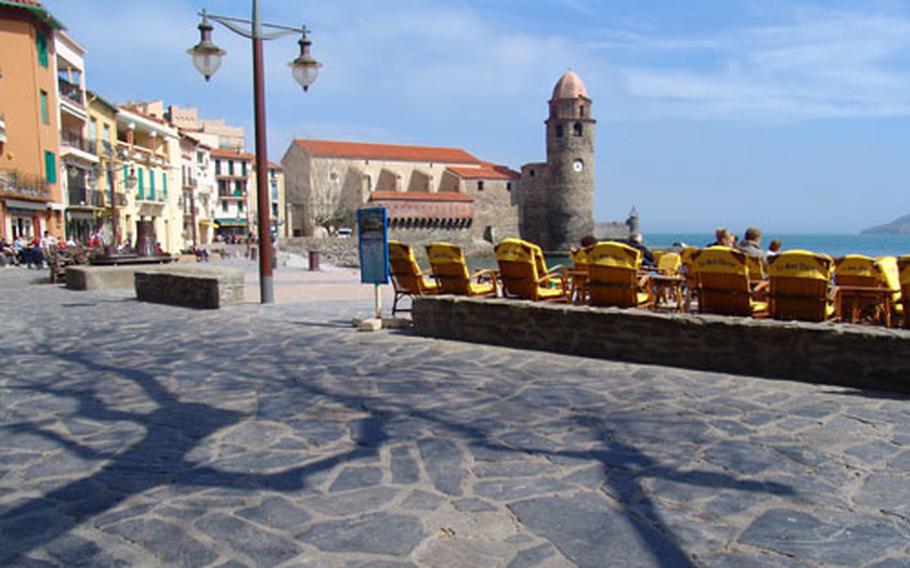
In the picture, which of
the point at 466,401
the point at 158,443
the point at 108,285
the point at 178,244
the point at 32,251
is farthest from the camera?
the point at 178,244

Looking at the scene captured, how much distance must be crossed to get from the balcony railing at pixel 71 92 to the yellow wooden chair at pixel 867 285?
124 feet

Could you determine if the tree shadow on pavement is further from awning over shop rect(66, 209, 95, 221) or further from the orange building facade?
awning over shop rect(66, 209, 95, 221)

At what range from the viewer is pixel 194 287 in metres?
11.3

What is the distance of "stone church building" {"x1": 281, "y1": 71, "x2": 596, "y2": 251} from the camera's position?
8119 centimetres

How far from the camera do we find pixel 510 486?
134 inches

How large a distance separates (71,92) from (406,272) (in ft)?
115

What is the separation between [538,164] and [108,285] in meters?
74.7

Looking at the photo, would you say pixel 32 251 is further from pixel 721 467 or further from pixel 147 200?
pixel 721 467

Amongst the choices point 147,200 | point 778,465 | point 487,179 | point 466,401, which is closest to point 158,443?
point 466,401

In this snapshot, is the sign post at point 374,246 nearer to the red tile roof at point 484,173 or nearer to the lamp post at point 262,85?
the lamp post at point 262,85

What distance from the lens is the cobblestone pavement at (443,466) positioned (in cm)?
279

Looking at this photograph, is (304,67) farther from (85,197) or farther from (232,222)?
(232,222)

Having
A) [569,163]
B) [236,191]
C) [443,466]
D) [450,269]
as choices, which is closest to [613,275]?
[450,269]

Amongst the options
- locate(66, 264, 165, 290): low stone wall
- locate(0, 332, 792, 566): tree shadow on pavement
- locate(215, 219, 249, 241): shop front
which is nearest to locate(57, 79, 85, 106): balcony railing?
locate(66, 264, 165, 290): low stone wall
